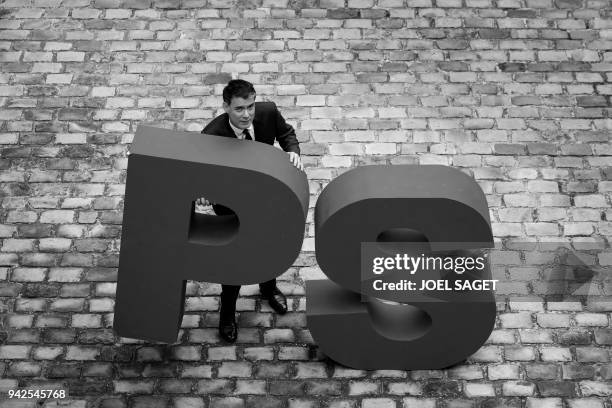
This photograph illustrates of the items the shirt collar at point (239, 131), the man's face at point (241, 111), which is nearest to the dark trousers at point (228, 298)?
the shirt collar at point (239, 131)

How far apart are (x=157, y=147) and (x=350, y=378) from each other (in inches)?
87.0

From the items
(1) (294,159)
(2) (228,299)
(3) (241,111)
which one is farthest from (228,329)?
(3) (241,111)

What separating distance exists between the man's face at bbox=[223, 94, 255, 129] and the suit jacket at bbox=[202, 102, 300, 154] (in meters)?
0.10

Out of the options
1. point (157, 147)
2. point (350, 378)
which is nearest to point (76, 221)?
point (157, 147)

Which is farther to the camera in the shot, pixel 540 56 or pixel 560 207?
pixel 540 56

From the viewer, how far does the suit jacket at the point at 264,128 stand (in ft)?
19.2

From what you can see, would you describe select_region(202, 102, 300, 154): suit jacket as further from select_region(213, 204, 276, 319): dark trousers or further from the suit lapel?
select_region(213, 204, 276, 319): dark trousers

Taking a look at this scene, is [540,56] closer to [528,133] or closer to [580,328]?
[528,133]

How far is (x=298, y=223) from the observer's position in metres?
5.61

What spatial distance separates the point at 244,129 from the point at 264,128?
0.68ft

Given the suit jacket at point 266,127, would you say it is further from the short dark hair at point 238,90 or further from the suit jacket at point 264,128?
the short dark hair at point 238,90

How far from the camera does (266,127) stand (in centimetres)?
602

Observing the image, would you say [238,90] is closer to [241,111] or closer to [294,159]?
[241,111]

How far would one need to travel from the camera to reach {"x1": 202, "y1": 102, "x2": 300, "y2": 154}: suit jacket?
5.85 metres
